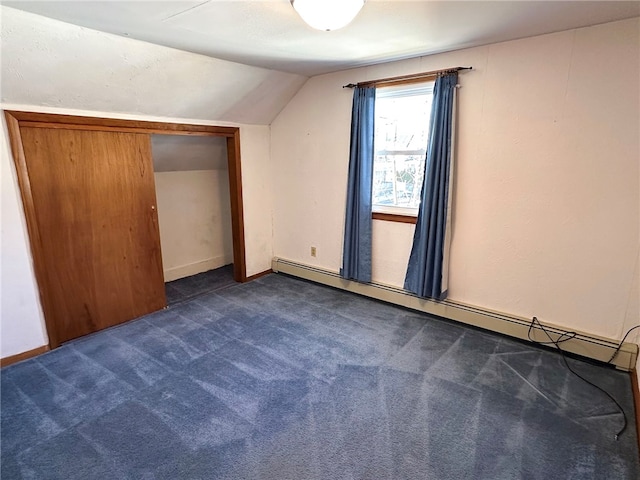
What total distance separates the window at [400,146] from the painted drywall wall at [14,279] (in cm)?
282

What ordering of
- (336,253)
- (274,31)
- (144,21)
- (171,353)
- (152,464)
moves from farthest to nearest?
(336,253) → (171,353) → (274,31) → (144,21) → (152,464)

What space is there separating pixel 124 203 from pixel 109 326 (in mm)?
1071

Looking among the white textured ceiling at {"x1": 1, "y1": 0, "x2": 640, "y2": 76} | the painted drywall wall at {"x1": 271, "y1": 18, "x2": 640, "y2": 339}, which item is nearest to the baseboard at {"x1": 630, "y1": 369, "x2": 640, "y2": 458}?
the painted drywall wall at {"x1": 271, "y1": 18, "x2": 640, "y2": 339}

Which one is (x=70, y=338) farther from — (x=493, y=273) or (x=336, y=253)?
(x=493, y=273)

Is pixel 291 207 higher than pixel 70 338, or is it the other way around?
pixel 291 207

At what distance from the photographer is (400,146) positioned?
3.24 m

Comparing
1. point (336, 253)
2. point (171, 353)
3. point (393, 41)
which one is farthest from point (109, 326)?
point (393, 41)

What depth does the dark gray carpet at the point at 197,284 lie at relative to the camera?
3685 millimetres

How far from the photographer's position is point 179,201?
4.15 metres

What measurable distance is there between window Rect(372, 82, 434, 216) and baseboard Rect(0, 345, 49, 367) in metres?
2.98

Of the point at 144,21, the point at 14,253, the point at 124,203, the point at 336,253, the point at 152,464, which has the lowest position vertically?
the point at 152,464

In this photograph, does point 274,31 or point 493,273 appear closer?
point 274,31

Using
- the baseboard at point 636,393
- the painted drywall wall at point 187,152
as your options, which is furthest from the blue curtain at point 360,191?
the baseboard at point 636,393

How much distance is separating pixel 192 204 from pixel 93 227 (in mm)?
1517
